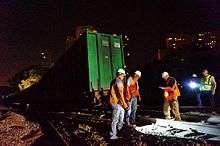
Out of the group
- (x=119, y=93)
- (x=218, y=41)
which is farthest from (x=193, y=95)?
(x=218, y=41)

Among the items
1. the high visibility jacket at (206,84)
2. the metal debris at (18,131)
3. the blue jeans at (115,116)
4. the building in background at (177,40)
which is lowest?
the metal debris at (18,131)

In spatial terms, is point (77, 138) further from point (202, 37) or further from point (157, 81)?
point (202, 37)

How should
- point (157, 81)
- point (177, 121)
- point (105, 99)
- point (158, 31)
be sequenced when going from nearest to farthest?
point (177, 121) → point (105, 99) → point (157, 81) → point (158, 31)

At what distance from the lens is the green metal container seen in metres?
13.5

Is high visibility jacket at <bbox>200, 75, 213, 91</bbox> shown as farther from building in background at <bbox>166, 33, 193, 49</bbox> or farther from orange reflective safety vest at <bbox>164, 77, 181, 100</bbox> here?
building in background at <bbox>166, 33, 193, 49</bbox>

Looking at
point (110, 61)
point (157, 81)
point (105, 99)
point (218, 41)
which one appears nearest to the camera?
point (105, 99)

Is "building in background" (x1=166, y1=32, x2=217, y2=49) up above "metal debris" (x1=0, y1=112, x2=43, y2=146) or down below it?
above

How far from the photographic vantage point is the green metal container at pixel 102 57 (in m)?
13.5

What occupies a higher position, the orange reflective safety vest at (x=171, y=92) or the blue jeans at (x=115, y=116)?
the orange reflective safety vest at (x=171, y=92)

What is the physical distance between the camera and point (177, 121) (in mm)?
9148

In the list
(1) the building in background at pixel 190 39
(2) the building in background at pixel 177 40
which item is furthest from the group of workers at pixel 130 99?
(2) the building in background at pixel 177 40

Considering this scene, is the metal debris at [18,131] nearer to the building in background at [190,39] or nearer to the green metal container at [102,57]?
the green metal container at [102,57]

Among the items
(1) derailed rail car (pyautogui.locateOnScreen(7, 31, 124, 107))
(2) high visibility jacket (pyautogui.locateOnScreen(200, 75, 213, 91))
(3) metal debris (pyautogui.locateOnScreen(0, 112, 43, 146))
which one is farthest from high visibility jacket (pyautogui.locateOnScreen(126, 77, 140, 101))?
(1) derailed rail car (pyautogui.locateOnScreen(7, 31, 124, 107))

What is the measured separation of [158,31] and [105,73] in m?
20.1
